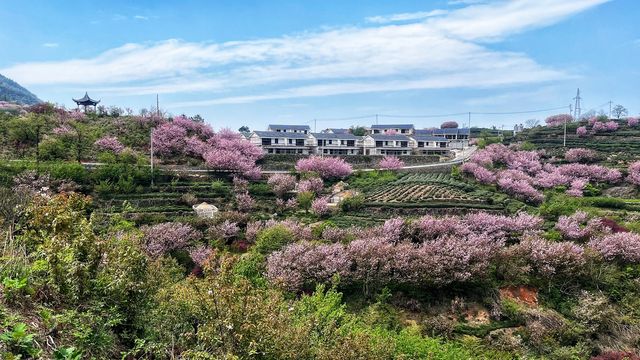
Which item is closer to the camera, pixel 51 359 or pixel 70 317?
pixel 51 359

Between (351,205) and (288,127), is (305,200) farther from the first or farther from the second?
(288,127)

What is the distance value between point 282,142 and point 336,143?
23.8 ft

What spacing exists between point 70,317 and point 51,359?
2.52 feet

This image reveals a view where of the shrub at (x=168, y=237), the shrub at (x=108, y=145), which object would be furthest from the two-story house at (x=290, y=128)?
the shrub at (x=168, y=237)

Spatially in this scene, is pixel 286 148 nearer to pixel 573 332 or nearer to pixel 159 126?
pixel 159 126

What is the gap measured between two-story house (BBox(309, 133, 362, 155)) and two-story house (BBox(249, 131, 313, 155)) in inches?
50.1

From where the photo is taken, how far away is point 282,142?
5381cm

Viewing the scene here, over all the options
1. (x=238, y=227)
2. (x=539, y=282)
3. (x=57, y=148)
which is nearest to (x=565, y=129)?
(x=539, y=282)

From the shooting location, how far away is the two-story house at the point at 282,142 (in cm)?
5284

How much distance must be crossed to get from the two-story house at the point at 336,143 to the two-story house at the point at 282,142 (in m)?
1.27

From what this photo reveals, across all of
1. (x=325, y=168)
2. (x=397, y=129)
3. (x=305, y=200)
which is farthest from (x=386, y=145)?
(x=305, y=200)

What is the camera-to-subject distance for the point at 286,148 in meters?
53.8

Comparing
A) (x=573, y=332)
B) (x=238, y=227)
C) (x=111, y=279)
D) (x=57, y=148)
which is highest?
(x=57, y=148)

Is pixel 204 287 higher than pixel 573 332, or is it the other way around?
pixel 204 287
